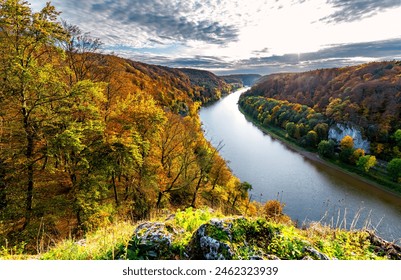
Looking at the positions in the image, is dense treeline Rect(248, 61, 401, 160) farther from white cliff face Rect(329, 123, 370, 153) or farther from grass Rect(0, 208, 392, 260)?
grass Rect(0, 208, 392, 260)

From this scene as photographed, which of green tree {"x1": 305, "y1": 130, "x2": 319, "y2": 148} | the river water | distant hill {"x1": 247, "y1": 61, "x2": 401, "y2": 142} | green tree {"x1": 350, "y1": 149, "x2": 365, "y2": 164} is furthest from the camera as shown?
distant hill {"x1": 247, "y1": 61, "x2": 401, "y2": 142}

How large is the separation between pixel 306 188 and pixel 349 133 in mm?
28971

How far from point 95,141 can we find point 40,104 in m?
2.84

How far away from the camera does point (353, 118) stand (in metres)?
61.5

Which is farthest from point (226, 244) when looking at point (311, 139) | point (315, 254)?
point (311, 139)

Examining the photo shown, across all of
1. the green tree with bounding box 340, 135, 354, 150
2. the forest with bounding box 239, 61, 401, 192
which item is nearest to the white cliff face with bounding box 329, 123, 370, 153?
the forest with bounding box 239, 61, 401, 192

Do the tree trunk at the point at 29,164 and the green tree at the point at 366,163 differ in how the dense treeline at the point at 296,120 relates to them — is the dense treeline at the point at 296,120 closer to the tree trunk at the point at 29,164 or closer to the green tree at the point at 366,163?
the green tree at the point at 366,163

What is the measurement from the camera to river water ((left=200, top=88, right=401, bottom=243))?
100 feet

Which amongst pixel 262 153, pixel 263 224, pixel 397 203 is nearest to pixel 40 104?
pixel 263 224

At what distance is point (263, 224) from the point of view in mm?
3816

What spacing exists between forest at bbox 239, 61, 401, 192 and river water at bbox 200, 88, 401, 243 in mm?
5325

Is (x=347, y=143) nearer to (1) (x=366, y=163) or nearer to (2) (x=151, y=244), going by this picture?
(1) (x=366, y=163)

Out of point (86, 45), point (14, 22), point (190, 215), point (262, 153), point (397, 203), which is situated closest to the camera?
point (190, 215)
